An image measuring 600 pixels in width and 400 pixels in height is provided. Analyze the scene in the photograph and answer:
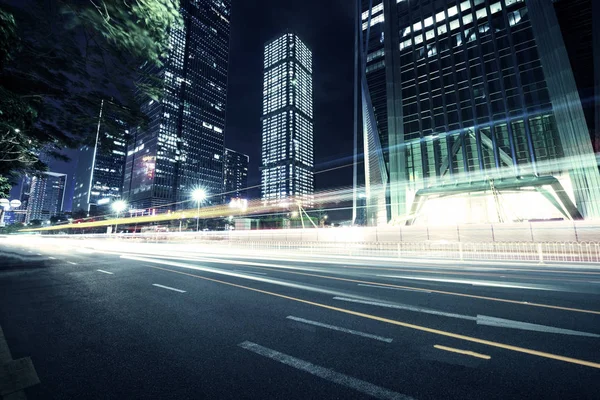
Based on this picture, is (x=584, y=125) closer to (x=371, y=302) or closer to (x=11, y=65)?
(x=371, y=302)

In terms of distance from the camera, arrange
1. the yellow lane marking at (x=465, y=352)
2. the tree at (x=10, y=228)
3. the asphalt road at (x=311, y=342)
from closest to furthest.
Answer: the asphalt road at (x=311, y=342), the yellow lane marking at (x=465, y=352), the tree at (x=10, y=228)

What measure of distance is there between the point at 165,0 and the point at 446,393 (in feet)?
33.9

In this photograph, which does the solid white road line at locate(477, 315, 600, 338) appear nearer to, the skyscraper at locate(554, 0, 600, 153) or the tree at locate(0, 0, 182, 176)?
the tree at locate(0, 0, 182, 176)

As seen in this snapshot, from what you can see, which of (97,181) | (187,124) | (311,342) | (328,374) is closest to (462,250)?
(311,342)

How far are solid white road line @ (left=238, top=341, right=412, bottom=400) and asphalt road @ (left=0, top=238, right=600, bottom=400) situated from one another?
0.02 meters

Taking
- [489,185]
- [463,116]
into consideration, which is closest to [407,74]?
[463,116]

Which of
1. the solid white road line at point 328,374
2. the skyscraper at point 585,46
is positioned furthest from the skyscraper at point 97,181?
the skyscraper at point 585,46

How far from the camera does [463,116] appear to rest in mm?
42188

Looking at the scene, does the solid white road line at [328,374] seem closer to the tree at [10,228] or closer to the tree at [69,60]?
the tree at [69,60]

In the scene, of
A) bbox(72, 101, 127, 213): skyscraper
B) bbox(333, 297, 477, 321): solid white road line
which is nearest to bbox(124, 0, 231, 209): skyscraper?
bbox(72, 101, 127, 213): skyscraper

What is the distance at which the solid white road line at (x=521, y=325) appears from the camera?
4.61 m

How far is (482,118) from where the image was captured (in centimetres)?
4022

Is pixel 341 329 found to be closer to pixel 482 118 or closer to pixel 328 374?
pixel 328 374

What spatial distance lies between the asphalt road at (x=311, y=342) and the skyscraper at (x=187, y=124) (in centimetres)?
13884
